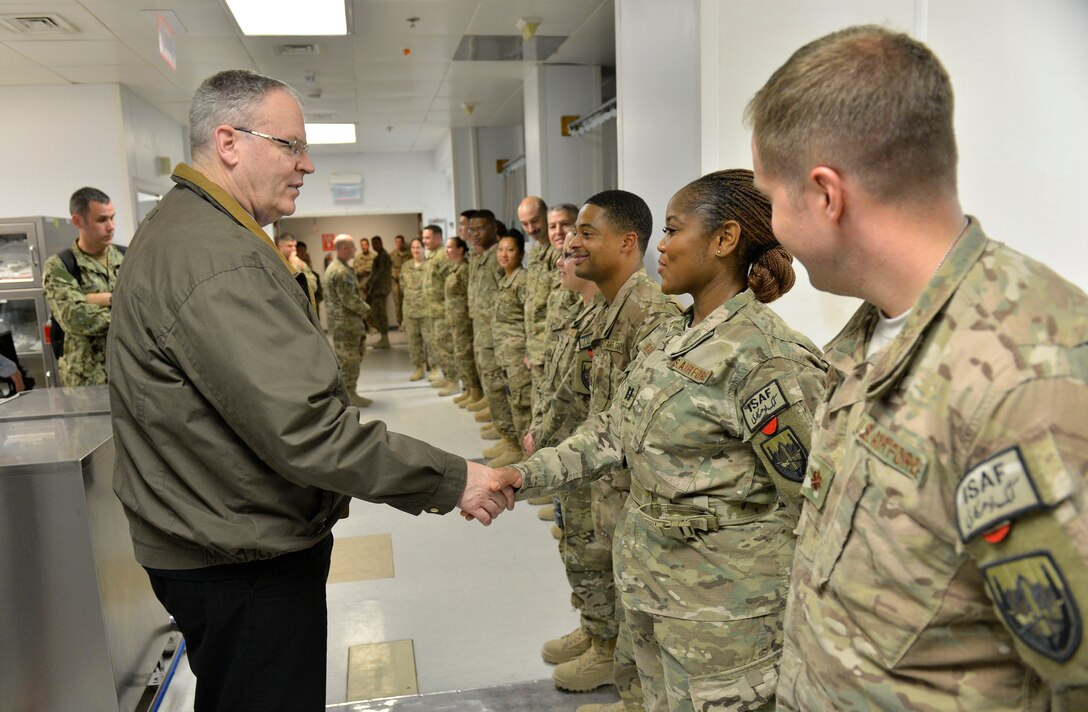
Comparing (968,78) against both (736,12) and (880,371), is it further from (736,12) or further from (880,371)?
(880,371)

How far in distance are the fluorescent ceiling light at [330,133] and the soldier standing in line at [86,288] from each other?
5820 millimetres

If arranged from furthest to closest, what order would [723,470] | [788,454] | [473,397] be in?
1. [473,397]
2. [723,470]
3. [788,454]

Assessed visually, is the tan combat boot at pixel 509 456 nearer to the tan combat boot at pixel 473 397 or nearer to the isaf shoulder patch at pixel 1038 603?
the tan combat boot at pixel 473 397

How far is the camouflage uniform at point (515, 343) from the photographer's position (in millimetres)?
5210

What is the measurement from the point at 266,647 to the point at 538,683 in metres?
1.30

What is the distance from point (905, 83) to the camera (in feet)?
2.55

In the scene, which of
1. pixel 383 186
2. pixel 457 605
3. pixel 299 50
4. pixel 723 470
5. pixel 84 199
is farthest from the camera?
pixel 383 186

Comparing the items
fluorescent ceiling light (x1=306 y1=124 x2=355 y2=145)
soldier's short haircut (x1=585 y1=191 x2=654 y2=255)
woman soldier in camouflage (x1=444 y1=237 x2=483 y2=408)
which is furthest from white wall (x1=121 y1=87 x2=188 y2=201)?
soldier's short haircut (x1=585 y1=191 x2=654 y2=255)

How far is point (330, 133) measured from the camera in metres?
10.3

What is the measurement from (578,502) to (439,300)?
5559 mm

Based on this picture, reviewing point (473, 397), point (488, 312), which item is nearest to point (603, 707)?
point (488, 312)

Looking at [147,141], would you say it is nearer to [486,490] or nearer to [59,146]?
[59,146]

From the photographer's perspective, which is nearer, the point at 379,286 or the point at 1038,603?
the point at 1038,603

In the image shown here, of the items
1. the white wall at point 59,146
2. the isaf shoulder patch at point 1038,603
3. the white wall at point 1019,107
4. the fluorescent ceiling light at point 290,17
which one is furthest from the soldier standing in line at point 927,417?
the white wall at point 59,146
